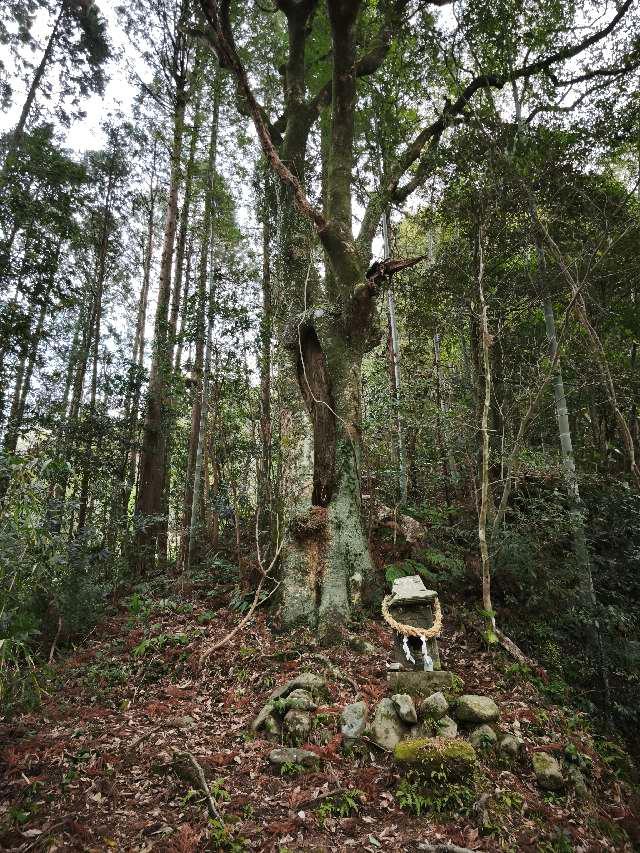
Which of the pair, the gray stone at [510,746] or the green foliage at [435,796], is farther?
the gray stone at [510,746]

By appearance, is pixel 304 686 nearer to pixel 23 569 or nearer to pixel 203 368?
pixel 23 569

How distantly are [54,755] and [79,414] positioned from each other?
6.95m

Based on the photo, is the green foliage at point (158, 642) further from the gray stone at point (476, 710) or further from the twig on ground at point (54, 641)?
the gray stone at point (476, 710)

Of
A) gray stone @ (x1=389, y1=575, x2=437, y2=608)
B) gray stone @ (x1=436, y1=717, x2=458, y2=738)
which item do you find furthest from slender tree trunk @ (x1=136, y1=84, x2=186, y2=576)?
gray stone @ (x1=436, y1=717, x2=458, y2=738)

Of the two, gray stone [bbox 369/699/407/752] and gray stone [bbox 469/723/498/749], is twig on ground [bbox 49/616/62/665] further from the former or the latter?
gray stone [bbox 469/723/498/749]

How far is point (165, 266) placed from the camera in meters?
9.48

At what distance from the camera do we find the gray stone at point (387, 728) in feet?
11.5

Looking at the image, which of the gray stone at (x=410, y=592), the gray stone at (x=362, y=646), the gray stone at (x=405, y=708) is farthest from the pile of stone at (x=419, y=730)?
the gray stone at (x=362, y=646)

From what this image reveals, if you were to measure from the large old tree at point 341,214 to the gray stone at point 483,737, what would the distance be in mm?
1808

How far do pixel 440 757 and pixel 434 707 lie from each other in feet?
1.59

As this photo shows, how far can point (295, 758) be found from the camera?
3.37m

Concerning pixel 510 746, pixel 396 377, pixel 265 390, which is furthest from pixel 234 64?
pixel 510 746

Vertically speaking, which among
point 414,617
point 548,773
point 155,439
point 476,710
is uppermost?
point 155,439

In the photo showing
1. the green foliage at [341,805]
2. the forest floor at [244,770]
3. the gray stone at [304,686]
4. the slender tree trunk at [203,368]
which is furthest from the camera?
the slender tree trunk at [203,368]
